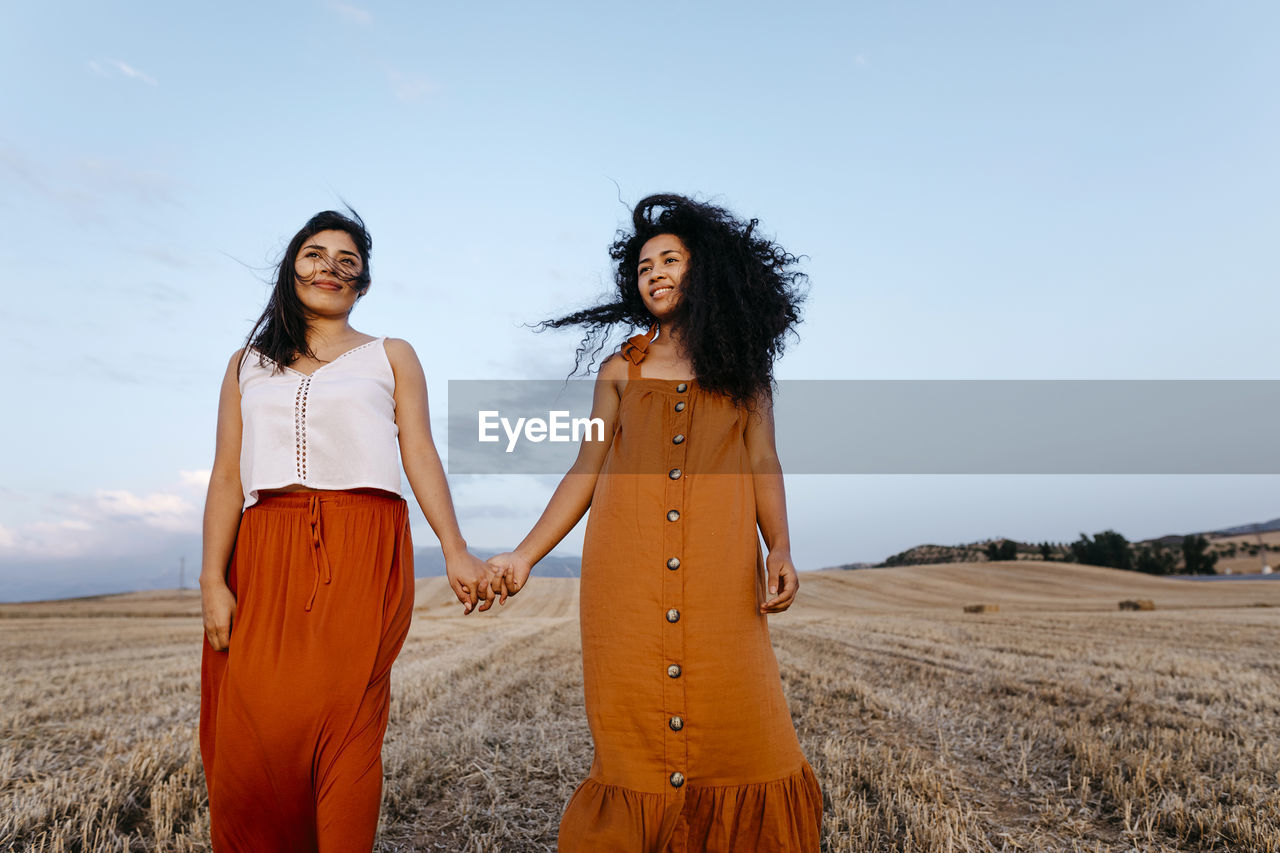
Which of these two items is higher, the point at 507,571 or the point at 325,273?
the point at 325,273

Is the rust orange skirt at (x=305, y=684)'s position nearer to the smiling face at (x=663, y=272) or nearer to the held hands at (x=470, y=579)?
the held hands at (x=470, y=579)

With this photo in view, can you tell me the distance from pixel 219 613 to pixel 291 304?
3.56 feet

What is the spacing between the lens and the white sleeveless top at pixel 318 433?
2.64 meters

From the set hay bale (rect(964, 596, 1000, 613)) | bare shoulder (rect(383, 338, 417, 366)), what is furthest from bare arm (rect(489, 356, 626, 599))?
hay bale (rect(964, 596, 1000, 613))

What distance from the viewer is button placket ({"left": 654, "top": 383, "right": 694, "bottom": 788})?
2422 millimetres

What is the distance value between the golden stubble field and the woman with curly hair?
1.51 meters

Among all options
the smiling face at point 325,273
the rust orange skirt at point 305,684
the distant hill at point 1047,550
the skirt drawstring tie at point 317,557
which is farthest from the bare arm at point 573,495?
the distant hill at point 1047,550

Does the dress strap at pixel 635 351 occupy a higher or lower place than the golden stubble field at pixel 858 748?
higher

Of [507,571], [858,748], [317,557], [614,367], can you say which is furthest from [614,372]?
[858,748]

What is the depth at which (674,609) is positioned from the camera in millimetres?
2486

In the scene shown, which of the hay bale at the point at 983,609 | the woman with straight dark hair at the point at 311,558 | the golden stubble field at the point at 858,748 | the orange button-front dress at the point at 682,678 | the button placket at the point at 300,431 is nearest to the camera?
the orange button-front dress at the point at 682,678

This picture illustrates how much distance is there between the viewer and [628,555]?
2559mm

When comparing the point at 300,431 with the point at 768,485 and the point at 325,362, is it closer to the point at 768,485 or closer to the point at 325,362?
Result: the point at 325,362

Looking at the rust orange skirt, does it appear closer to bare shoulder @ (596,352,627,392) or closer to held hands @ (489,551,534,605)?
held hands @ (489,551,534,605)
